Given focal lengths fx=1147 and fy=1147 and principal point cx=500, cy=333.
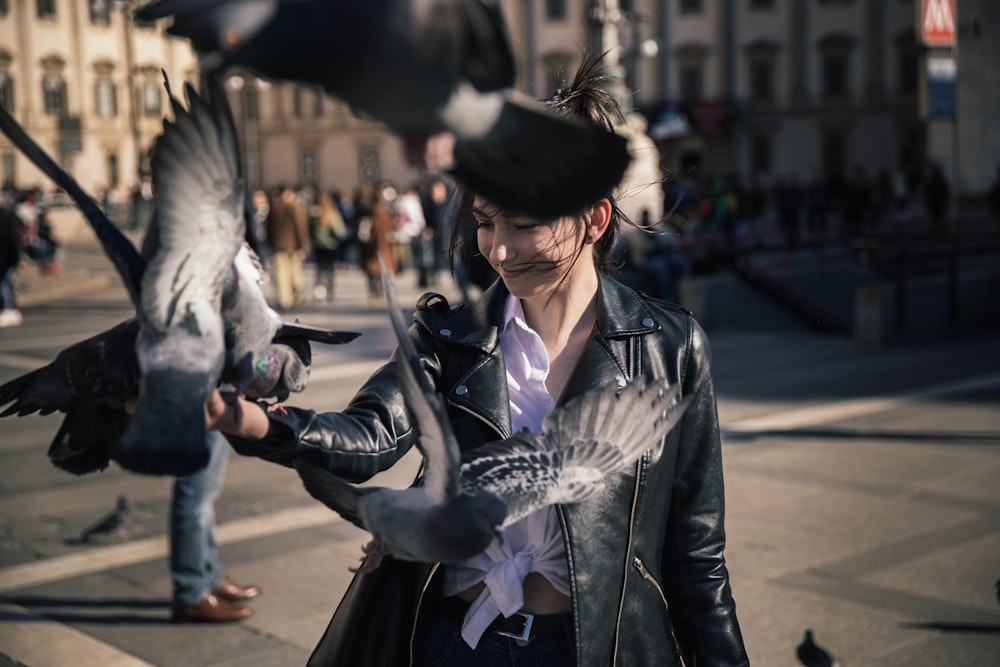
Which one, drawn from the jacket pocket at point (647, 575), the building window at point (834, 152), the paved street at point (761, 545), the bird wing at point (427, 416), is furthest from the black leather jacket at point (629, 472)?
the building window at point (834, 152)

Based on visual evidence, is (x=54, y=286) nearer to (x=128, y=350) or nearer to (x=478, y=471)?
(x=478, y=471)

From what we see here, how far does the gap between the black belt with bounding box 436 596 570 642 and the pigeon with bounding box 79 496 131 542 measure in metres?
4.77

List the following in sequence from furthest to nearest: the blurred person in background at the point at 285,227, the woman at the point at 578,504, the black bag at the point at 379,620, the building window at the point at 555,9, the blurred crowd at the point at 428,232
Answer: the building window at the point at 555,9
the blurred crowd at the point at 428,232
the blurred person in background at the point at 285,227
the black bag at the point at 379,620
the woman at the point at 578,504

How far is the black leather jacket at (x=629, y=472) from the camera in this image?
89.0 inches

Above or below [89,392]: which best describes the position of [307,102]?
above

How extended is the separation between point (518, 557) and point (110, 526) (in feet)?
16.3

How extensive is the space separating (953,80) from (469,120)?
12.9 meters

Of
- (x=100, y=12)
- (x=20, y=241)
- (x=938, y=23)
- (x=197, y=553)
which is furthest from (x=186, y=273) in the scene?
(x=20, y=241)

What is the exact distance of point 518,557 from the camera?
2.31 metres

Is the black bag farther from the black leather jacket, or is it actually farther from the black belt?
the black leather jacket

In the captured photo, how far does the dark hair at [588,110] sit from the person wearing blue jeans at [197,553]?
3176 mm

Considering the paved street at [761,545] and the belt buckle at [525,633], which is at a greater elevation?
the belt buckle at [525,633]

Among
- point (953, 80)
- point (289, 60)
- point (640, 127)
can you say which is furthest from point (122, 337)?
point (640, 127)

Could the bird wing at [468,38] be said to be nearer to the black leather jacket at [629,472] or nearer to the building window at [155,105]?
the building window at [155,105]
